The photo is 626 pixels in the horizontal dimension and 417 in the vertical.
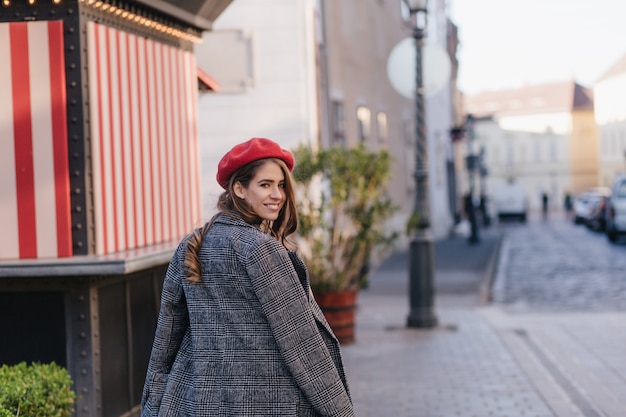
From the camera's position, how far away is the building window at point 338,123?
2019cm

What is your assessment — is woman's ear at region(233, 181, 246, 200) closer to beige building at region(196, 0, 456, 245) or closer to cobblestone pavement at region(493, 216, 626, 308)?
beige building at region(196, 0, 456, 245)

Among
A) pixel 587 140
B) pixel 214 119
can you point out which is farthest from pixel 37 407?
pixel 587 140

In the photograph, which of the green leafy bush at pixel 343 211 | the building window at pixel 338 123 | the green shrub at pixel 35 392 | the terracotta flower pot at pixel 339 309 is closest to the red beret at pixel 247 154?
the green shrub at pixel 35 392

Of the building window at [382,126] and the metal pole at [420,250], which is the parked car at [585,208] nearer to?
the building window at [382,126]

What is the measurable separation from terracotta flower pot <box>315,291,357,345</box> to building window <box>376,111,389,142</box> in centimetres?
1510

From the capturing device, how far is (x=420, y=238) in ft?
39.9

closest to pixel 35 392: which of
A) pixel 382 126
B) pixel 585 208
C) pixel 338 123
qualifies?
pixel 338 123

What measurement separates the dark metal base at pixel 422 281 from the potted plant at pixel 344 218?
113 cm

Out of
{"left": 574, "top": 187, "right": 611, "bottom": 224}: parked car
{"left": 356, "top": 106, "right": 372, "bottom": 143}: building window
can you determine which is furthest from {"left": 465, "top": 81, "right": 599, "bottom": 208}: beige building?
{"left": 356, "top": 106, "right": 372, "bottom": 143}: building window

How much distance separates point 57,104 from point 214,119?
10.3 m

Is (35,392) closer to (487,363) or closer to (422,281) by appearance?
(487,363)

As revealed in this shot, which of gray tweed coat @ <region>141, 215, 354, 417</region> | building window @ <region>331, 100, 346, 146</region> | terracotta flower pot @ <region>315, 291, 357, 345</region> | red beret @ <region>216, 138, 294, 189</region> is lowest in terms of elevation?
terracotta flower pot @ <region>315, 291, 357, 345</region>

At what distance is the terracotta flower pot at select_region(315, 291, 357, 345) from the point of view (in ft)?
35.3

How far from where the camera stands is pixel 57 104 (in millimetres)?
5770
